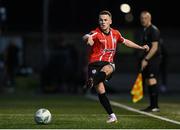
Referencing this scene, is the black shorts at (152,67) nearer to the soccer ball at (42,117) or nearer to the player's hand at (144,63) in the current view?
the player's hand at (144,63)

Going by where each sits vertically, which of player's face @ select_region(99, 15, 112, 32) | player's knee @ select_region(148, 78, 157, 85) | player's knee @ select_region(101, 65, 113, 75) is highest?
player's face @ select_region(99, 15, 112, 32)

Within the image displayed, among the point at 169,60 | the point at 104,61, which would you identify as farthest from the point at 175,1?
the point at 104,61

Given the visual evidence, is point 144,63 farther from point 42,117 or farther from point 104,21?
point 42,117

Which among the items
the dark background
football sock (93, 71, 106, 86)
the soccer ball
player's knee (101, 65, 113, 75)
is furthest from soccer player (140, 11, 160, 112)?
the dark background

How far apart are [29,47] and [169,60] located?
8.45m

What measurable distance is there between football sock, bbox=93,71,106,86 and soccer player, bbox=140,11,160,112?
12.2ft

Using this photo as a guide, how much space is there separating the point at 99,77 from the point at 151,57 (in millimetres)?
3984

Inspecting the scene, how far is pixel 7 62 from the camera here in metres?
32.0

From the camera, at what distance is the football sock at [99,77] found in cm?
1414

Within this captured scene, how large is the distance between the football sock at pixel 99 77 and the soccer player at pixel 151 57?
3716 mm

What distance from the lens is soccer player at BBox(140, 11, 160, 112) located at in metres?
17.9

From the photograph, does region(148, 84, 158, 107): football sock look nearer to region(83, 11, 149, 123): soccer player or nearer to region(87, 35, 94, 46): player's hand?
region(83, 11, 149, 123): soccer player

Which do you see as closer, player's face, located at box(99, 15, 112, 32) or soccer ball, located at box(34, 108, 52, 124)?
soccer ball, located at box(34, 108, 52, 124)

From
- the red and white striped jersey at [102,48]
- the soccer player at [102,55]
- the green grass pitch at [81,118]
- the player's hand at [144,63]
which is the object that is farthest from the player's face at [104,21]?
the player's hand at [144,63]
